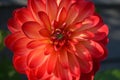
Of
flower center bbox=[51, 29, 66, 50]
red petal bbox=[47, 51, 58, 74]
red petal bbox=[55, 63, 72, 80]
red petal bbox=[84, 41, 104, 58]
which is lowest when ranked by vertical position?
red petal bbox=[55, 63, 72, 80]

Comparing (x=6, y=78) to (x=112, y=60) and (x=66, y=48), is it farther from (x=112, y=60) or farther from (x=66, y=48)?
(x=112, y=60)

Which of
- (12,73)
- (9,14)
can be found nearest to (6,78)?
(12,73)

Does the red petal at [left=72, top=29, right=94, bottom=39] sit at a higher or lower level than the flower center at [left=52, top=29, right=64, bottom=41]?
lower

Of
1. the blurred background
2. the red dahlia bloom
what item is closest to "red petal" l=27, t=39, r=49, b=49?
the red dahlia bloom

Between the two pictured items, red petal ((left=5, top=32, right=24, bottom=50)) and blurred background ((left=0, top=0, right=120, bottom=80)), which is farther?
blurred background ((left=0, top=0, right=120, bottom=80))

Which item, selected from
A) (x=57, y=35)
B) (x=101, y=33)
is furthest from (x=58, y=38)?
(x=101, y=33)

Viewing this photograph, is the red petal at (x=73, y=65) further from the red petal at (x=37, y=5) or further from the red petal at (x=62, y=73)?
the red petal at (x=37, y=5)

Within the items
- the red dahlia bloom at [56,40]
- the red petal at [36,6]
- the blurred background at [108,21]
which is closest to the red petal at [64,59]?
the red dahlia bloom at [56,40]

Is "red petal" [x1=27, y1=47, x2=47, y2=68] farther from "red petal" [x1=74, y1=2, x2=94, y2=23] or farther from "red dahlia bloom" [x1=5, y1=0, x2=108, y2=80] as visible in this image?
"red petal" [x1=74, y1=2, x2=94, y2=23]
